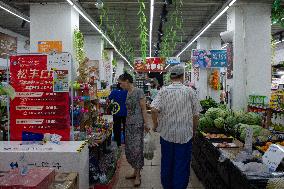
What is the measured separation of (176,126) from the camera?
470 cm

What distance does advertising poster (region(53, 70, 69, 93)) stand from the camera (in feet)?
16.2

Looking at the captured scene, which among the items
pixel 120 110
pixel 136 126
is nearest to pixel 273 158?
pixel 136 126

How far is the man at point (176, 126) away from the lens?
15.4 ft

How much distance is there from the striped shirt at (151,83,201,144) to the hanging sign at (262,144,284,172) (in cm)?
120

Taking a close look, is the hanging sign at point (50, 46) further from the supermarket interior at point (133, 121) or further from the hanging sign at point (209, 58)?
the hanging sign at point (209, 58)

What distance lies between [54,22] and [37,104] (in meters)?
7.12

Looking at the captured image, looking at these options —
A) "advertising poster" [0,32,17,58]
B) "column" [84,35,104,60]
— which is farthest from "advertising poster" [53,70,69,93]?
"column" [84,35,104,60]

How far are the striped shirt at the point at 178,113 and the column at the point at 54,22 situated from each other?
7.32 meters

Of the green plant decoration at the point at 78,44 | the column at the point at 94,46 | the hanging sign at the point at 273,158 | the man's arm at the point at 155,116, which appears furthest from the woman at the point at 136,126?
the column at the point at 94,46

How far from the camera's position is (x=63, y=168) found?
388cm

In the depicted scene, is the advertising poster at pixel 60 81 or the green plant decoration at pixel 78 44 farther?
the green plant decoration at pixel 78 44

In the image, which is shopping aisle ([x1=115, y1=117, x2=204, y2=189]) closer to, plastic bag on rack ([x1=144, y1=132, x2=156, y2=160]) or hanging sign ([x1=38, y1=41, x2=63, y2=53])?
plastic bag on rack ([x1=144, y1=132, x2=156, y2=160])

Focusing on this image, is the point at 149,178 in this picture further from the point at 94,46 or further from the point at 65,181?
the point at 94,46

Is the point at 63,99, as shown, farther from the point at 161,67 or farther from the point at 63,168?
the point at 161,67
